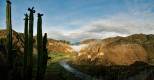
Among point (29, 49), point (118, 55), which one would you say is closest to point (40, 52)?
point (29, 49)

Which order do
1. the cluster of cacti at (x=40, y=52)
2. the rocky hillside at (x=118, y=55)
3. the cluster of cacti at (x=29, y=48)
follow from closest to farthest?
the cluster of cacti at (x=29, y=48), the cluster of cacti at (x=40, y=52), the rocky hillside at (x=118, y=55)

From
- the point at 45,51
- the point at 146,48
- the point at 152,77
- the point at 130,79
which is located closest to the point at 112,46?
the point at 146,48

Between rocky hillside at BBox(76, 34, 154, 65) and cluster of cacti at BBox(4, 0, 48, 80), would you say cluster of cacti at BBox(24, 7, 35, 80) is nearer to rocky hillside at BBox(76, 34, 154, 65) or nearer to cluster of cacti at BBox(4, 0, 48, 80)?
cluster of cacti at BBox(4, 0, 48, 80)

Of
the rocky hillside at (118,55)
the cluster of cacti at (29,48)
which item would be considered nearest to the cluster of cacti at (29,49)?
the cluster of cacti at (29,48)

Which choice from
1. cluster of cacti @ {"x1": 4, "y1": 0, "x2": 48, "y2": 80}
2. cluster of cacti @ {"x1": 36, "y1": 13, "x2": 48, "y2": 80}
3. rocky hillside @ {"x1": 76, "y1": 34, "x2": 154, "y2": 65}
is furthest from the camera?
rocky hillside @ {"x1": 76, "y1": 34, "x2": 154, "y2": 65}

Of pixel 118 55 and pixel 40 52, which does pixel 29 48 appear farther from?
pixel 118 55

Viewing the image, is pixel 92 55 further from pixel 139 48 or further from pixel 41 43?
pixel 41 43

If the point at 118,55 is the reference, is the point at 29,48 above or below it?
above

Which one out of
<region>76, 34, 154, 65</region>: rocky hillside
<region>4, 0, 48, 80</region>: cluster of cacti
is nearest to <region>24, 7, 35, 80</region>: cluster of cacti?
<region>4, 0, 48, 80</region>: cluster of cacti

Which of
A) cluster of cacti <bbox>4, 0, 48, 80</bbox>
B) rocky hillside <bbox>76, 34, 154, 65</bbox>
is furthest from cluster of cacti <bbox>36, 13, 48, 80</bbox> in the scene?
rocky hillside <bbox>76, 34, 154, 65</bbox>

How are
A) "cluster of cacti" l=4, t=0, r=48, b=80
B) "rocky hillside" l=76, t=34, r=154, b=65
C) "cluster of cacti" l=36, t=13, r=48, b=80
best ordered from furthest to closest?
1. "rocky hillside" l=76, t=34, r=154, b=65
2. "cluster of cacti" l=36, t=13, r=48, b=80
3. "cluster of cacti" l=4, t=0, r=48, b=80

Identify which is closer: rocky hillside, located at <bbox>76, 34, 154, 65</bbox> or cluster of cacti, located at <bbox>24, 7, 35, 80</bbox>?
cluster of cacti, located at <bbox>24, 7, 35, 80</bbox>

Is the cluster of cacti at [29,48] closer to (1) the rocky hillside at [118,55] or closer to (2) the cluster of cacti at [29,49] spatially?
(2) the cluster of cacti at [29,49]

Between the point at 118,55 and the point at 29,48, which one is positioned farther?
the point at 118,55
